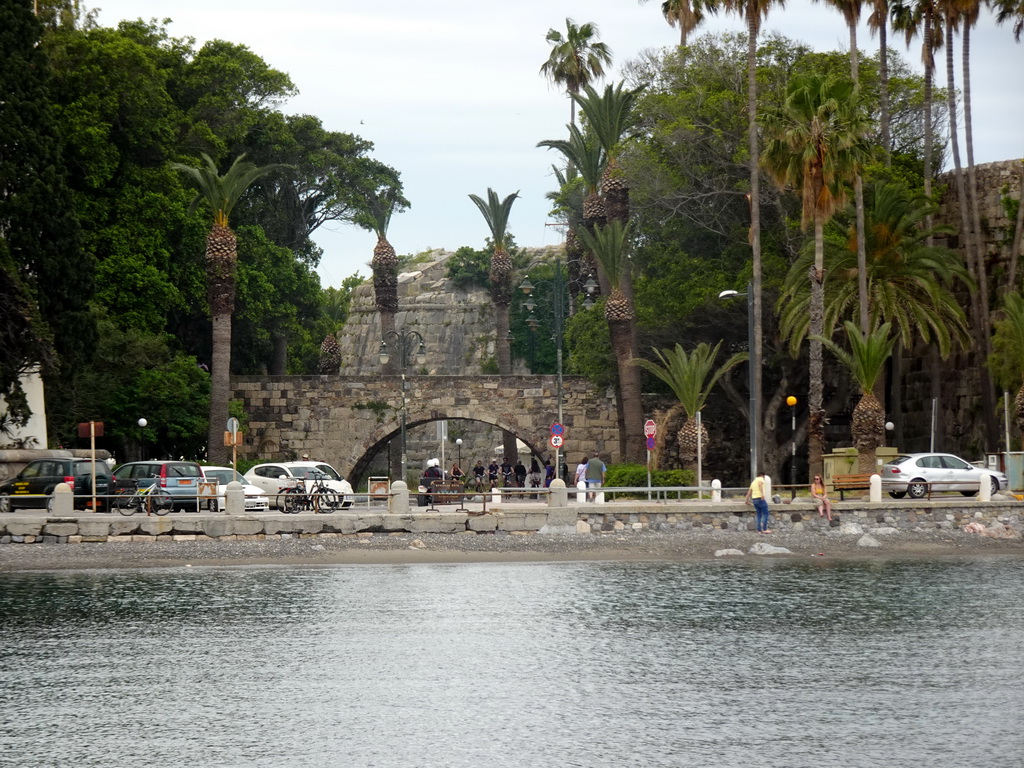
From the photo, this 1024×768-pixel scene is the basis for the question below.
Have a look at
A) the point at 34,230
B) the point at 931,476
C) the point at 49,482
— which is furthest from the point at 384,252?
the point at 931,476

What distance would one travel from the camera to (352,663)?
2002cm

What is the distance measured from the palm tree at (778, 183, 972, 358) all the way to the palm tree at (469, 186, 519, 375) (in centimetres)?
1907

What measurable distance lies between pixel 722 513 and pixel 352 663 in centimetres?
1616

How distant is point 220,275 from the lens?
148 ft

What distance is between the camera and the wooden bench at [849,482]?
117 ft

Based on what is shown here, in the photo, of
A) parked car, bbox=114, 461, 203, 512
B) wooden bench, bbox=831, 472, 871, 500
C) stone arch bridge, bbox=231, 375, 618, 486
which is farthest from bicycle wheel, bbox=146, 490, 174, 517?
wooden bench, bbox=831, 472, 871, 500

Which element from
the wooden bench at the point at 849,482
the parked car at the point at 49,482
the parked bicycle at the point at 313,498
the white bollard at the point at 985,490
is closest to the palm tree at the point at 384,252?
the parked bicycle at the point at 313,498

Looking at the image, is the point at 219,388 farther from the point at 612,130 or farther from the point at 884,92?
the point at 884,92

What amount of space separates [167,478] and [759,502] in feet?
49.3

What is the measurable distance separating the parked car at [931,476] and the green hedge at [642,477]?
5.81 meters

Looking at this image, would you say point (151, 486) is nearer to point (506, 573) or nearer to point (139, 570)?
point (139, 570)

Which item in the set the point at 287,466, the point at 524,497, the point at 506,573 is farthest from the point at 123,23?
the point at 506,573

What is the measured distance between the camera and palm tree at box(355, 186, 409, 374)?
57.9 metres

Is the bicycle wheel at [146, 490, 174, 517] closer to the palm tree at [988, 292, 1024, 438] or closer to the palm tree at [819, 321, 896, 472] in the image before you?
the palm tree at [819, 321, 896, 472]
